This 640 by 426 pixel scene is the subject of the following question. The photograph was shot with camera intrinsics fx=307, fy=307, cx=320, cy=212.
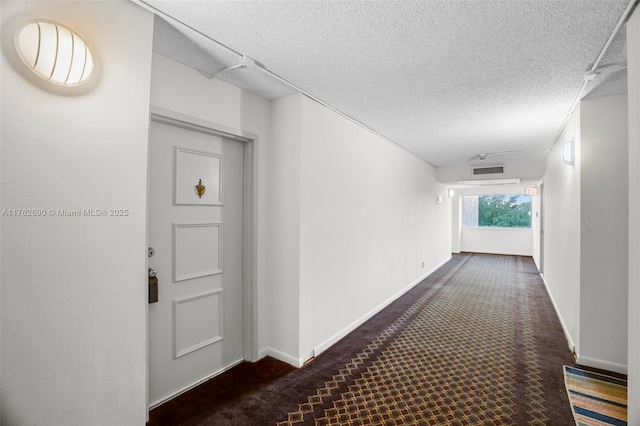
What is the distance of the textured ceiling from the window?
762 cm

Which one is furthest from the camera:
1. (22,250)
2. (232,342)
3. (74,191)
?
(232,342)

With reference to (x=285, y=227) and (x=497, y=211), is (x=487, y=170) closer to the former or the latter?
(x=497, y=211)

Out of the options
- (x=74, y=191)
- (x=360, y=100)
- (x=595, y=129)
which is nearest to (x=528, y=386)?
(x=595, y=129)

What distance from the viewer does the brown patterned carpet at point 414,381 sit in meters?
2.09

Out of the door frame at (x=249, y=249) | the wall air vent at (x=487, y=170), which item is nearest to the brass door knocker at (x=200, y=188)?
the door frame at (x=249, y=249)

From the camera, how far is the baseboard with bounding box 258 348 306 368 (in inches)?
108

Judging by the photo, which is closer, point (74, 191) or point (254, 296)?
point (74, 191)

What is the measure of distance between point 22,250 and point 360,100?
2.62 m

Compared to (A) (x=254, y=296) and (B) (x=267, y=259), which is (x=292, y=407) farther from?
(B) (x=267, y=259)

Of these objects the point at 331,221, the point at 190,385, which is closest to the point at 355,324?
the point at 331,221

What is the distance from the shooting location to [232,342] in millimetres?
2766

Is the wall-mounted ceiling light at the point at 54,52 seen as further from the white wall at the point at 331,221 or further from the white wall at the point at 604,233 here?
the white wall at the point at 604,233

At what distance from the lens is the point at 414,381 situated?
2.51 m

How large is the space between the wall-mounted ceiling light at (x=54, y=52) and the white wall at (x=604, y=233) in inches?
149
